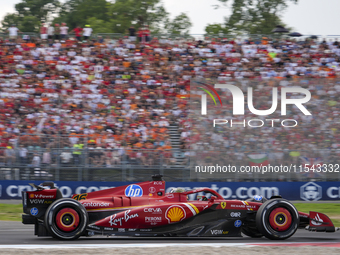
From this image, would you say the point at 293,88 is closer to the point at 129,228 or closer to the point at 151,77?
the point at 151,77

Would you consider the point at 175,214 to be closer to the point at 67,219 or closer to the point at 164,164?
the point at 67,219

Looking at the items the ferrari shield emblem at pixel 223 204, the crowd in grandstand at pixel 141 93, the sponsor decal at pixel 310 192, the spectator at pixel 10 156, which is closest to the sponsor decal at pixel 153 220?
the ferrari shield emblem at pixel 223 204

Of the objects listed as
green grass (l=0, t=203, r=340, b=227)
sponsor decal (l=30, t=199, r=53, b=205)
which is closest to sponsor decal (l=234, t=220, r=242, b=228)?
sponsor decal (l=30, t=199, r=53, b=205)

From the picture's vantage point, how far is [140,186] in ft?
26.8

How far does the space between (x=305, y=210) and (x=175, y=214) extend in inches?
281

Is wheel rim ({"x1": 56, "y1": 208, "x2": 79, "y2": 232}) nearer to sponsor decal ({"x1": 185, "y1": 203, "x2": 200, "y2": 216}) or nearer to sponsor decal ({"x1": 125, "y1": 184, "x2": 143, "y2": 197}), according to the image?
sponsor decal ({"x1": 125, "y1": 184, "x2": 143, "y2": 197})

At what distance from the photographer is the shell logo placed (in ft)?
25.2

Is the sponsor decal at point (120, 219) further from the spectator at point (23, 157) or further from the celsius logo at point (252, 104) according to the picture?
the celsius logo at point (252, 104)

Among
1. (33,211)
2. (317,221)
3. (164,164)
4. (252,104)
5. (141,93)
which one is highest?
(141,93)

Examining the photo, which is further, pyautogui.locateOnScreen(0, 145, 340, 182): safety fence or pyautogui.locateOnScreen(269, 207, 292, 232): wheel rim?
pyautogui.locateOnScreen(0, 145, 340, 182): safety fence

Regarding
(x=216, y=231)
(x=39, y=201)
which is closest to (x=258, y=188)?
(x=216, y=231)

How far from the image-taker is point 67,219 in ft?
24.9

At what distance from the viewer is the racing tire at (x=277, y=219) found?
7.81 metres

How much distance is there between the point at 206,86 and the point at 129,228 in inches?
398
